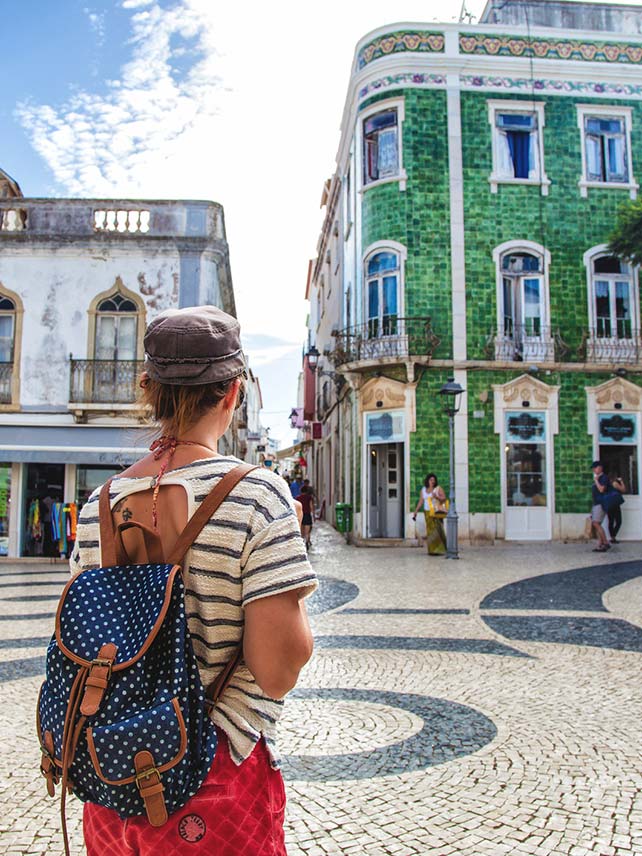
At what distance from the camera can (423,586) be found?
10.1 metres

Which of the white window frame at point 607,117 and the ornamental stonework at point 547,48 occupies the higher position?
the ornamental stonework at point 547,48

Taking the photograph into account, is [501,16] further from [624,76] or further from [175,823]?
[175,823]

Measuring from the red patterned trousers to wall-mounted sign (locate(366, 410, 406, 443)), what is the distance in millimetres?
17161

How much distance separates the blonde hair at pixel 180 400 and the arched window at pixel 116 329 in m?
15.5

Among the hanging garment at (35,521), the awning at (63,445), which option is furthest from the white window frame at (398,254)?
the hanging garment at (35,521)

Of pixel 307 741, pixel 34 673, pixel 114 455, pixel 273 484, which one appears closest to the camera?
pixel 273 484

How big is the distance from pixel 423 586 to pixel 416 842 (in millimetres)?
7391

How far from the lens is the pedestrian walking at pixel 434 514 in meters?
15.1

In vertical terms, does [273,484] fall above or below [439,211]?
below

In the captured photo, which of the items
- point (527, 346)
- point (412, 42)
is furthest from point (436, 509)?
point (412, 42)

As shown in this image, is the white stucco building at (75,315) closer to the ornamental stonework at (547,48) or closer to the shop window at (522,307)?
the shop window at (522,307)

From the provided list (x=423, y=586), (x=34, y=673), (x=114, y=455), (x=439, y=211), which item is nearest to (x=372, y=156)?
→ (x=439, y=211)

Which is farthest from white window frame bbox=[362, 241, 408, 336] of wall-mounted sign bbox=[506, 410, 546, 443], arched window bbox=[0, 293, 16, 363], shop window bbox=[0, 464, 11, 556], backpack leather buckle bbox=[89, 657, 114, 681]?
backpack leather buckle bbox=[89, 657, 114, 681]

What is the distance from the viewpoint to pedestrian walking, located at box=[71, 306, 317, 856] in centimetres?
136
